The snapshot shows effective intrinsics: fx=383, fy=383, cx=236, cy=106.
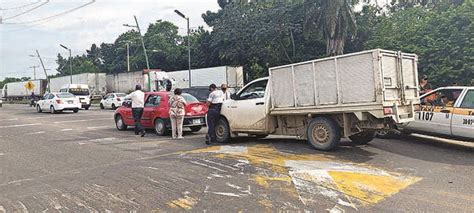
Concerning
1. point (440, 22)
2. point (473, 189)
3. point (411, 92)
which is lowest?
point (473, 189)

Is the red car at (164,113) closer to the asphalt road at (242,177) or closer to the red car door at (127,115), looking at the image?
the red car door at (127,115)

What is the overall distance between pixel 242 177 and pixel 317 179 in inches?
47.6

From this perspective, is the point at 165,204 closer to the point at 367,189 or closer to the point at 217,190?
the point at 217,190

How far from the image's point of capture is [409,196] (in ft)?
17.2

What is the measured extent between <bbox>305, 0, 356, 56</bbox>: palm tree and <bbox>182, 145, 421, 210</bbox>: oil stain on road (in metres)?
21.5

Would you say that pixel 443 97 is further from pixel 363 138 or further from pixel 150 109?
A: pixel 150 109

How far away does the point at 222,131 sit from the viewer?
10234mm

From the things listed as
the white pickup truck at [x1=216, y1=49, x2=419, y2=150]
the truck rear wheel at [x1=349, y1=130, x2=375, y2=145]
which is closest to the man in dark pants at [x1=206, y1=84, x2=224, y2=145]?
the white pickup truck at [x1=216, y1=49, x2=419, y2=150]

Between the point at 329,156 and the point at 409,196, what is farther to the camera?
the point at 329,156

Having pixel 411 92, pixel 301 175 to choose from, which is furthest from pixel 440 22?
pixel 301 175

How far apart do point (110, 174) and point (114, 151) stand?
281 cm

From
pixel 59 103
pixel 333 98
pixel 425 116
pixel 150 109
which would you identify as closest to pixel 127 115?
pixel 150 109

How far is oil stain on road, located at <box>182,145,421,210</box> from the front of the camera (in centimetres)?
514

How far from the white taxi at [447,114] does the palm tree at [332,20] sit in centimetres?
1944
